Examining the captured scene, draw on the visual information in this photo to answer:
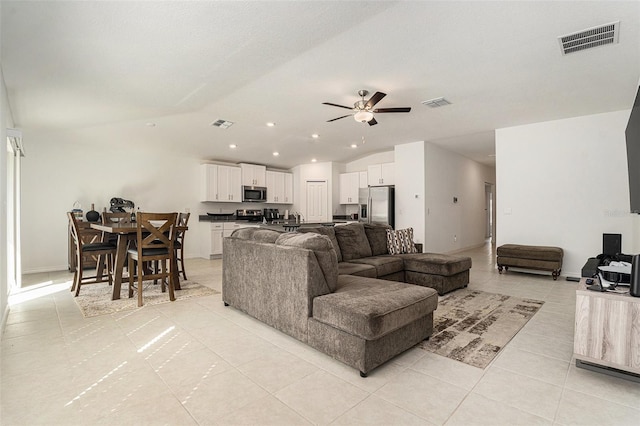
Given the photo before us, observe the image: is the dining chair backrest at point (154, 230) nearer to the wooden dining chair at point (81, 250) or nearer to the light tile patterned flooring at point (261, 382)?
the wooden dining chair at point (81, 250)

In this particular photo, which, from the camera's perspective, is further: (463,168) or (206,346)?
(463,168)

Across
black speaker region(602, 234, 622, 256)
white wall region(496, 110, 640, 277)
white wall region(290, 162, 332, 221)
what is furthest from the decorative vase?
black speaker region(602, 234, 622, 256)

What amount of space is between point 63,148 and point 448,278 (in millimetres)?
7195

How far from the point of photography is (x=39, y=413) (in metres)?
1.63

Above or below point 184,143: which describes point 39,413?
below

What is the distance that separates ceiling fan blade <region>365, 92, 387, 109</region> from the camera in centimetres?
354

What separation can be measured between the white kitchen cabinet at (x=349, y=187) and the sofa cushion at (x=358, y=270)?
5.11m

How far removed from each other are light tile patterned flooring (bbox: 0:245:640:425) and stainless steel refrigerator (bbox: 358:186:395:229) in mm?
4450

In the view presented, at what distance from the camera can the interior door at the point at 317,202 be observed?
8961 mm

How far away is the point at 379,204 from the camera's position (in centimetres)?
734

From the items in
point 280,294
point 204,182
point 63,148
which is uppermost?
point 63,148

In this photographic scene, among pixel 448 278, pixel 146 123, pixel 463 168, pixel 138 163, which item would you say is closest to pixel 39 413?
pixel 448 278

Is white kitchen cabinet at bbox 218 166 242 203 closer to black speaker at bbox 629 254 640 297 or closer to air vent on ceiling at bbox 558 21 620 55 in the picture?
air vent on ceiling at bbox 558 21 620 55

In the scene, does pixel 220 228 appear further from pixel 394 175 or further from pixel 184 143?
pixel 394 175
